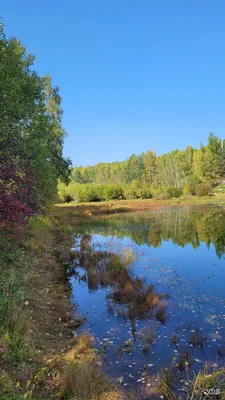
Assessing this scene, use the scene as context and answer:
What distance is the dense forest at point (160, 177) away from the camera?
83.1 metres

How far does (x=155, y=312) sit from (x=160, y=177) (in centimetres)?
11541

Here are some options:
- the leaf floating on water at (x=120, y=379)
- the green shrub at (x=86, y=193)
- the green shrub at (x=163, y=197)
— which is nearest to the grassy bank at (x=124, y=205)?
the green shrub at (x=163, y=197)

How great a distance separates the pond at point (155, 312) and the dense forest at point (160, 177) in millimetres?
62470

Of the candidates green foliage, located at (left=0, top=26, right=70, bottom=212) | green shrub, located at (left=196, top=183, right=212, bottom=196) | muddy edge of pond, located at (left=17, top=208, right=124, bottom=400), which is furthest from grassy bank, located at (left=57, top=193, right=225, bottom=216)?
muddy edge of pond, located at (left=17, top=208, right=124, bottom=400)

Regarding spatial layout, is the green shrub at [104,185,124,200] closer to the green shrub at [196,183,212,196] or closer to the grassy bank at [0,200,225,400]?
the green shrub at [196,183,212,196]

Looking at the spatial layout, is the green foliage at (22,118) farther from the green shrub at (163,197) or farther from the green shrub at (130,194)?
the green shrub at (130,194)

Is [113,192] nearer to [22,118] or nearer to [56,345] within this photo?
[22,118]

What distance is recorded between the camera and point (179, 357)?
24.4 feet

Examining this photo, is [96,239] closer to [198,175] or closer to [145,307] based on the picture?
[145,307]

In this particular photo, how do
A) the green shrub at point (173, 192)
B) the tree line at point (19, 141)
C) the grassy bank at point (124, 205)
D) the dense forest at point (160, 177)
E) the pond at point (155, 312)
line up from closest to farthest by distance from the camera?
the pond at point (155, 312) → the tree line at point (19, 141) → the grassy bank at point (124, 205) → the dense forest at point (160, 177) → the green shrub at point (173, 192)

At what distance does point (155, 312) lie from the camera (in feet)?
34.0

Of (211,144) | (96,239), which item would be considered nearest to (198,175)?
(211,144)

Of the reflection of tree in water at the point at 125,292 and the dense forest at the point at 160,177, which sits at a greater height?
the dense forest at the point at 160,177

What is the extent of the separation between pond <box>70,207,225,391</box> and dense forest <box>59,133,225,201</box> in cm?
6247
